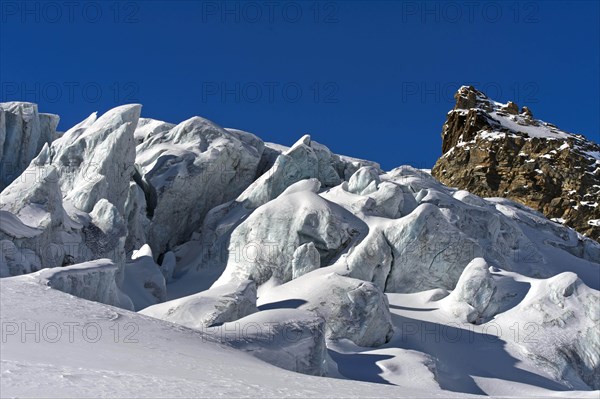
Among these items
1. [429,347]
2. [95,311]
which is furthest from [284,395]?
[429,347]

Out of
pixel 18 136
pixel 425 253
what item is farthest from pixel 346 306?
pixel 18 136

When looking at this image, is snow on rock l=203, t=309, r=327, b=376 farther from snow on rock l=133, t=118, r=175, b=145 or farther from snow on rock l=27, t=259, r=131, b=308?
snow on rock l=133, t=118, r=175, b=145

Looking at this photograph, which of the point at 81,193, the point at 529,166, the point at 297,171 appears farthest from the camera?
the point at 529,166

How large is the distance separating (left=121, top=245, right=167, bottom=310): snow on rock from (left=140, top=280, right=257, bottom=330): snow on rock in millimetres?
6517

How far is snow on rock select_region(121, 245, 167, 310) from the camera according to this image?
30.1 metres

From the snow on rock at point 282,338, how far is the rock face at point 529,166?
6175 cm

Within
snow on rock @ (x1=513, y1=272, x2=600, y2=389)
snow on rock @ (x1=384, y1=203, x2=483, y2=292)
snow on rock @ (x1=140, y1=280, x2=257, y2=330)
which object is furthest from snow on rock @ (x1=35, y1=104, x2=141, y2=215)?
snow on rock @ (x1=513, y1=272, x2=600, y2=389)

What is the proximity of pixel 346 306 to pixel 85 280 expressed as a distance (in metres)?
9.50

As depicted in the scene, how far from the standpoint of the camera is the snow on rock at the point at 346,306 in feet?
83.1

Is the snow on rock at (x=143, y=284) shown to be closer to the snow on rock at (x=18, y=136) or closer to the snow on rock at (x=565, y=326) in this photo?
the snow on rock at (x=18, y=136)

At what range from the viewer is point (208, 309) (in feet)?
74.0

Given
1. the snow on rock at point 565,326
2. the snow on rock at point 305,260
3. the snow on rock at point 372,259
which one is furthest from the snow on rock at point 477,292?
the snow on rock at point 305,260

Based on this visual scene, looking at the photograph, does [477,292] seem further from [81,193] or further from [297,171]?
[81,193]

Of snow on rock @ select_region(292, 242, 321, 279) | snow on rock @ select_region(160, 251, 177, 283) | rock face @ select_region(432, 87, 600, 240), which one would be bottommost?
snow on rock @ select_region(160, 251, 177, 283)
